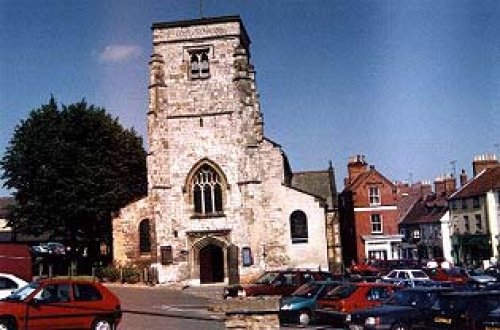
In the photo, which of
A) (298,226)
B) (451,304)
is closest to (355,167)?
(298,226)

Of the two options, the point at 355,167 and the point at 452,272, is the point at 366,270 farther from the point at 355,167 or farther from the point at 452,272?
the point at 355,167

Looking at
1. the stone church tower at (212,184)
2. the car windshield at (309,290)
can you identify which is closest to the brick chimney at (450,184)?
the stone church tower at (212,184)

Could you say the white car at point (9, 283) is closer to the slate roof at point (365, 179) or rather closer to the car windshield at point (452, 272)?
the car windshield at point (452, 272)

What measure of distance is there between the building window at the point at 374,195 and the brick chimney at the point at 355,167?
15.1 ft

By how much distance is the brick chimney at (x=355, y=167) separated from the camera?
64.2m

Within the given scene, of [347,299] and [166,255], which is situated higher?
[166,255]

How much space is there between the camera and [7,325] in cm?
1636

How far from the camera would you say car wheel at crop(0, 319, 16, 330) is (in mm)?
16297

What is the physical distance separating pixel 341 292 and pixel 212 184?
22524 millimetres

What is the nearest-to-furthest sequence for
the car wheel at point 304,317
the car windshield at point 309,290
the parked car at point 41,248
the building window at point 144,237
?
the car wheel at point 304,317 < the car windshield at point 309,290 < the building window at point 144,237 < the parked car at point 41,248

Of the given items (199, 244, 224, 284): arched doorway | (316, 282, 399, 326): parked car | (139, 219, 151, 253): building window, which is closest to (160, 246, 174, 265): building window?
(139, 219, 151, 253): building window

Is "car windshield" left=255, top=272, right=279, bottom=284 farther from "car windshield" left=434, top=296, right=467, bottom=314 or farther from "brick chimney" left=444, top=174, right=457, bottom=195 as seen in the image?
"brick chimney" left=444, top=174, right=457, bottom=195

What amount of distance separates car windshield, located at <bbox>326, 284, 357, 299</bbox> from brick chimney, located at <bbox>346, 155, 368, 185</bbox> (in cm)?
4303

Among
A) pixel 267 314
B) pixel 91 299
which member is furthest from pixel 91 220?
pixel 267 314
